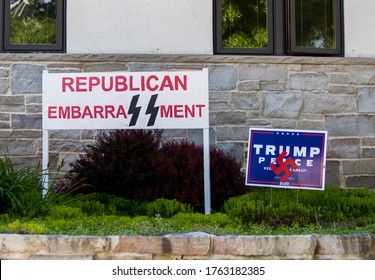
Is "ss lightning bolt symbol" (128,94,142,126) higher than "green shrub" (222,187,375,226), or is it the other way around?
"ss lightning bolt symbol" (128,94,142,126)

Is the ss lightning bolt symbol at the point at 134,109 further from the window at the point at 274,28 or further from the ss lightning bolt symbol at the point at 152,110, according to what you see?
the window at the point at 274,28

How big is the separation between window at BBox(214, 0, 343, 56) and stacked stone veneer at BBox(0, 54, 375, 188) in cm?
27

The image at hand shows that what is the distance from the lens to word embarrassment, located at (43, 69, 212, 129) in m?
6.84

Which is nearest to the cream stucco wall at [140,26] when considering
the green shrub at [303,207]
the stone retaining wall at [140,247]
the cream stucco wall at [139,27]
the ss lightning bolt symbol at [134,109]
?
the cream stucco wall at [139,27]

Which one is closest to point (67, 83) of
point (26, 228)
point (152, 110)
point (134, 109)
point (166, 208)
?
point (134, 109)

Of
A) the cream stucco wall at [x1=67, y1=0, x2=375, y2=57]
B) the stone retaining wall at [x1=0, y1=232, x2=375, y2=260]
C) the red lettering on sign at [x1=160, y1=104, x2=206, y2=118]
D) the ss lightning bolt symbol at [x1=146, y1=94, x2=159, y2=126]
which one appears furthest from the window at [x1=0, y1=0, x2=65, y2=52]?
the stone retaining wall at [x1=0, y1=232, x2=375, y2=260]

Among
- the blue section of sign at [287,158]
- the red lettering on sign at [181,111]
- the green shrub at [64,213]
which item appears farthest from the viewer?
A: the red lettering on sign at [181,111]

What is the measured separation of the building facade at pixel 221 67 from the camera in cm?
846

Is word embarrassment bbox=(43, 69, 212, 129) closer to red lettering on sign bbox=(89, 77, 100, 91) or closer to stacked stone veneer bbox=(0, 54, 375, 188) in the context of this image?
red lettering on sign bbox=(89, 77, 100, 91)

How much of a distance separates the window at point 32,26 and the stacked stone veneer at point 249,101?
24 cm

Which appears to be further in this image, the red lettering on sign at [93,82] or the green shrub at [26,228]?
the red lettering on sign at [93,82]

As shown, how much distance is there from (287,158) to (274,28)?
9.84 ft

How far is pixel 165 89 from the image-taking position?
6.85m

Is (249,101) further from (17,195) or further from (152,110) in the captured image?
(17,195)
